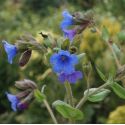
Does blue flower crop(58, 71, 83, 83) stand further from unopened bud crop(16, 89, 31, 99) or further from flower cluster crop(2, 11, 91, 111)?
unopened bud crop(16, 89, 31, 99)

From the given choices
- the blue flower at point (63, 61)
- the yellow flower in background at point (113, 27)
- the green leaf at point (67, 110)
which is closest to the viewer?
the blue flower at point (63, 61)

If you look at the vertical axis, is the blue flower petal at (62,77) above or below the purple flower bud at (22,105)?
above

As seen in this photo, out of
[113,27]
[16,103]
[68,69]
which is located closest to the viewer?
[68,69]

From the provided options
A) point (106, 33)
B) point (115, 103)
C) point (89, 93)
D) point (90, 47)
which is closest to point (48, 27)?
point (90, 47)

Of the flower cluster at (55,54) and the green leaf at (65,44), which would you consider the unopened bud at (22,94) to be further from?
the green leaf at (65,44)

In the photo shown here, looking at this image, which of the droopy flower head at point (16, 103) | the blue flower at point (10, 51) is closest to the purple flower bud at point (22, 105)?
the droopy flower head at point (16, 103)

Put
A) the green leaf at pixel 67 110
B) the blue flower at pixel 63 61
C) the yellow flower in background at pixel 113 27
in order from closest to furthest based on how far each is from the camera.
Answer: the blue flower at pixel 63 61 → the green leaf at pixel 67 110 → the yellow flower in background at pixel 113 27

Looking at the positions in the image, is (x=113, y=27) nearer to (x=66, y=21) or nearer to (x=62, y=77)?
(x=66, y=21)

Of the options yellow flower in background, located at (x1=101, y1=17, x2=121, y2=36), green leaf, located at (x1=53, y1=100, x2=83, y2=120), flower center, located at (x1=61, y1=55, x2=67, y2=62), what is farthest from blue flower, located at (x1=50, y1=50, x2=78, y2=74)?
yellow flower in background, located at (x1=101, y1=17, x2=121, y2=36)

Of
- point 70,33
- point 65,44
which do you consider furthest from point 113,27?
point 65,44
